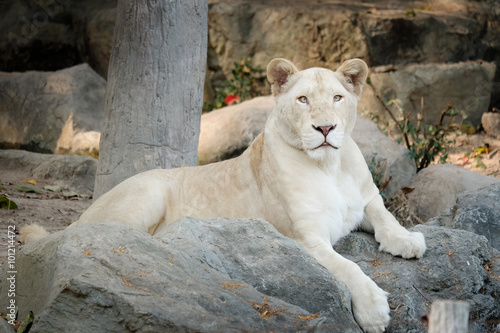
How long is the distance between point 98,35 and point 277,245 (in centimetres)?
1052

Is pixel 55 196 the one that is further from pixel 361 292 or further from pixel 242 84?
pixel 361 292

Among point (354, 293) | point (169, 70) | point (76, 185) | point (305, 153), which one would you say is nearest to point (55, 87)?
point (76, 185)

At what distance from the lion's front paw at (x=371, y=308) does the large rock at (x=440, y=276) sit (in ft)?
0.44

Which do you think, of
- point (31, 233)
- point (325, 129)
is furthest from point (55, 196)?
point (325, 129)

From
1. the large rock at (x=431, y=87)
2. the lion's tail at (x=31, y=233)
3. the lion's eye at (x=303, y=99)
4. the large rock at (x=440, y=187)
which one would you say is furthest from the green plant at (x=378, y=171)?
the lion's tail at (x=31, y=233)

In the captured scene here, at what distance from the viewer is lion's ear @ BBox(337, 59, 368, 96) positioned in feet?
17.8

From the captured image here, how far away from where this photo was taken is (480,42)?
13750 millimetres

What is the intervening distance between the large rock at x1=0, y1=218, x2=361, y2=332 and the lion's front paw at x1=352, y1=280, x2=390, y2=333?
0.12 meters

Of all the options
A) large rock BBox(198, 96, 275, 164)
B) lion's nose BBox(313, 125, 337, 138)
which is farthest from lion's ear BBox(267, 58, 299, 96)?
large rock BBox(198, 96, 275, 164)

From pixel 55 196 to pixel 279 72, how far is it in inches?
195

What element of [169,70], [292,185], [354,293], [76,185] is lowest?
[76,185]

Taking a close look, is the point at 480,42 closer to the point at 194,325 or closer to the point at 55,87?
the point at 55,87

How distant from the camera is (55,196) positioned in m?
9.31

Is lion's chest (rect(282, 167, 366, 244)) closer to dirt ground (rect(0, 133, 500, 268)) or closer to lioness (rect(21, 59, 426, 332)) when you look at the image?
lioness (rect(21, 59, 426, 332))
